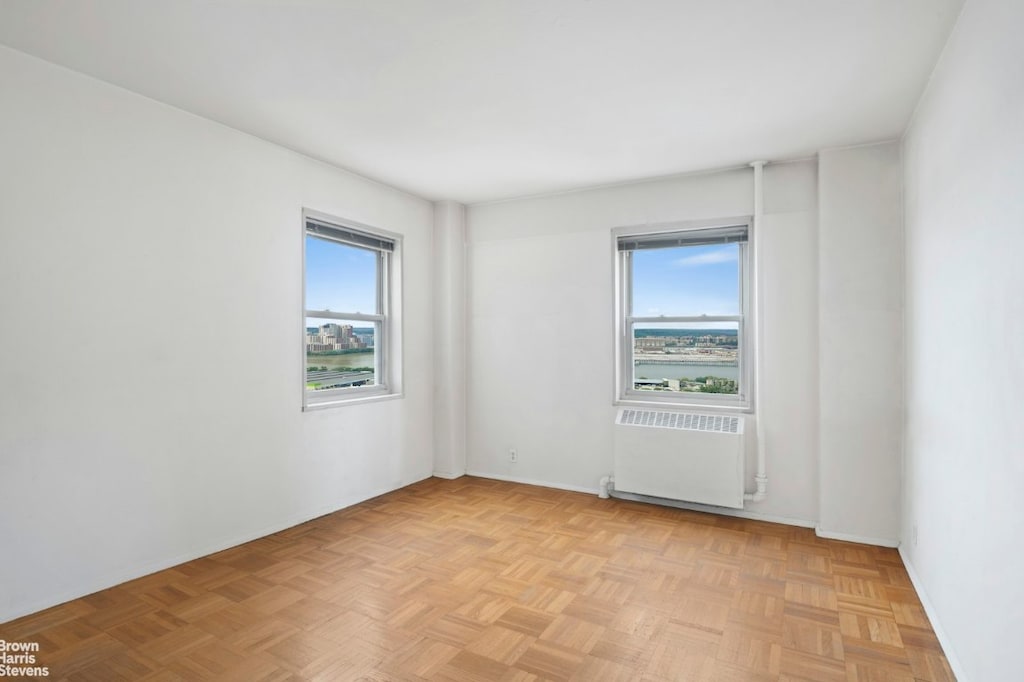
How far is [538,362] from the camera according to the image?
5000 mm

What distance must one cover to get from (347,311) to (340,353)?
361 mm

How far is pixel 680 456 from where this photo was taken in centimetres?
419

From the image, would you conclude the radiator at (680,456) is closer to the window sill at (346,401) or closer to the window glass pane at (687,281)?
the window glass pane at (687,281)

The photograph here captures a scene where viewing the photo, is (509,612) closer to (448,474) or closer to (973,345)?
(973,345)

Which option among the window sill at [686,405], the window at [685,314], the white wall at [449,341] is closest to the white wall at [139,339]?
the white wall at [449,341]

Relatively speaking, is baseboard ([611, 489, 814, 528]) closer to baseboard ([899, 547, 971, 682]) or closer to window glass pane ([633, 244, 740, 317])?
baseboard ([899, 547, 971, 682])

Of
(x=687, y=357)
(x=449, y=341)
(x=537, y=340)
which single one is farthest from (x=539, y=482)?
(x=687, y=357)

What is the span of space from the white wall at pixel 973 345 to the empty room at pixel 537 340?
2 cm

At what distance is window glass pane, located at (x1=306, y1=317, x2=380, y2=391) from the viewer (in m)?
4.20

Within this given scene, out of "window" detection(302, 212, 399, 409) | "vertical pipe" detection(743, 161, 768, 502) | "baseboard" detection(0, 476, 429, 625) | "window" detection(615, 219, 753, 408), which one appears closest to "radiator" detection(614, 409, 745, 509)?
"vertical pipe" detection(743, 161, 768, 502)

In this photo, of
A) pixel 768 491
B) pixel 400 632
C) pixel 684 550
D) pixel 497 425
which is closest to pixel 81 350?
pixel 400 632

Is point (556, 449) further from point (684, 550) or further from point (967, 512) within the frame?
point (967, 512)

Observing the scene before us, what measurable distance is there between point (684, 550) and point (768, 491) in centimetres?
104

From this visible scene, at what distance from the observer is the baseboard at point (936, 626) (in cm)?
210
